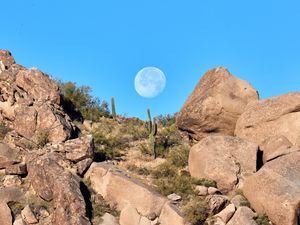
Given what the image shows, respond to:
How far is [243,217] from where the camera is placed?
1606 centimetres

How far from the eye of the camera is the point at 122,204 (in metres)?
18.2

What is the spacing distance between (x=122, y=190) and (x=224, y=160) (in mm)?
4476

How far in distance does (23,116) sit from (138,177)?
6624 mm

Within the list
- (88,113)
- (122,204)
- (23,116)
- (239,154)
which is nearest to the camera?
(122,204)

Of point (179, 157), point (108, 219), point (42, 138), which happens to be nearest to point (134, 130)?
point (179, 157)

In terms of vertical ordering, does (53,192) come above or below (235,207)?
above

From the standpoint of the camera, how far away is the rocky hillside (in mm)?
16891

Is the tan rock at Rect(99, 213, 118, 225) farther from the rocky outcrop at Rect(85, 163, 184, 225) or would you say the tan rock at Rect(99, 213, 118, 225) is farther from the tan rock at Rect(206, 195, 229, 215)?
the tan rock at Rect(206, 195, 229, 215)

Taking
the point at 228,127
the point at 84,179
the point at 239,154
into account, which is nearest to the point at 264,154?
the point at 239,154

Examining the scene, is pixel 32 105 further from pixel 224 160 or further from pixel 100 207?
pixel 224 160

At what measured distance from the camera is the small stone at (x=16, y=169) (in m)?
19.6

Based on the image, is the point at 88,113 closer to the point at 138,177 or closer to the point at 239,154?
the point at 138,177

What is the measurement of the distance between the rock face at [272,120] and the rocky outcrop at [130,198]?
608 centimetres

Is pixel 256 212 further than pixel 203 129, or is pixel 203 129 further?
pixel 203 129
